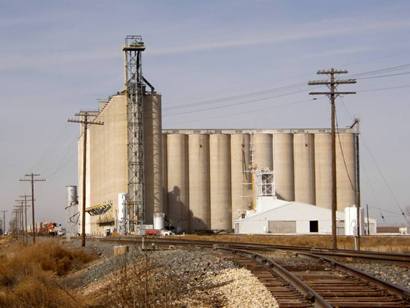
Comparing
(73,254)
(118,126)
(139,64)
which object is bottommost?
(73,254)

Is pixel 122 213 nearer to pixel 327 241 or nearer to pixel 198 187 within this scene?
pixel 198 187

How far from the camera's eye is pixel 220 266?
19.7 meters

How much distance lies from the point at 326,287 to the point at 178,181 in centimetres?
9603

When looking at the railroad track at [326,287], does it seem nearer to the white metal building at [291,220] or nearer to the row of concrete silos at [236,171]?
the white metal building at [291,220]

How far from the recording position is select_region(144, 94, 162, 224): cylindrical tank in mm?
98062

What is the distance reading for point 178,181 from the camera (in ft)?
360

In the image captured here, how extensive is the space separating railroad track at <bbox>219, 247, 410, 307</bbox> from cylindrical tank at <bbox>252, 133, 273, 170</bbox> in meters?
93.3

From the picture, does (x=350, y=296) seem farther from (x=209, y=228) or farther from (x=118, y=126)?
(x=209, y=228)

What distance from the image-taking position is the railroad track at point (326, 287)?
39.0 ft

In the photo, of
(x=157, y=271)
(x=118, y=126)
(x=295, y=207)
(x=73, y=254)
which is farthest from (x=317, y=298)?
(x=118, y=126)

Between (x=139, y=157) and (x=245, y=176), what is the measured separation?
22038 mm

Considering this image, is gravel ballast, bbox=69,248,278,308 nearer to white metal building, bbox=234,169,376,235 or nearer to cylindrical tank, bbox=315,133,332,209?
white metal building, bbox=234,169,376,235

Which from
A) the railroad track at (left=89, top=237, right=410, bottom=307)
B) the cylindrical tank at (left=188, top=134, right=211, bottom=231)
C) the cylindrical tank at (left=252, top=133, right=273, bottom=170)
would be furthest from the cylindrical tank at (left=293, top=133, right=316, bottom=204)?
the railroad track at (left=89, top=237, right=410, bottom=307)

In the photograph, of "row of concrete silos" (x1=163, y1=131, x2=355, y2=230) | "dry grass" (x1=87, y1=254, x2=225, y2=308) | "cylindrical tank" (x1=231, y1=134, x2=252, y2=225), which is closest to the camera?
"dry grass" (x1=87, y1=254, x2=225, y2=308)
